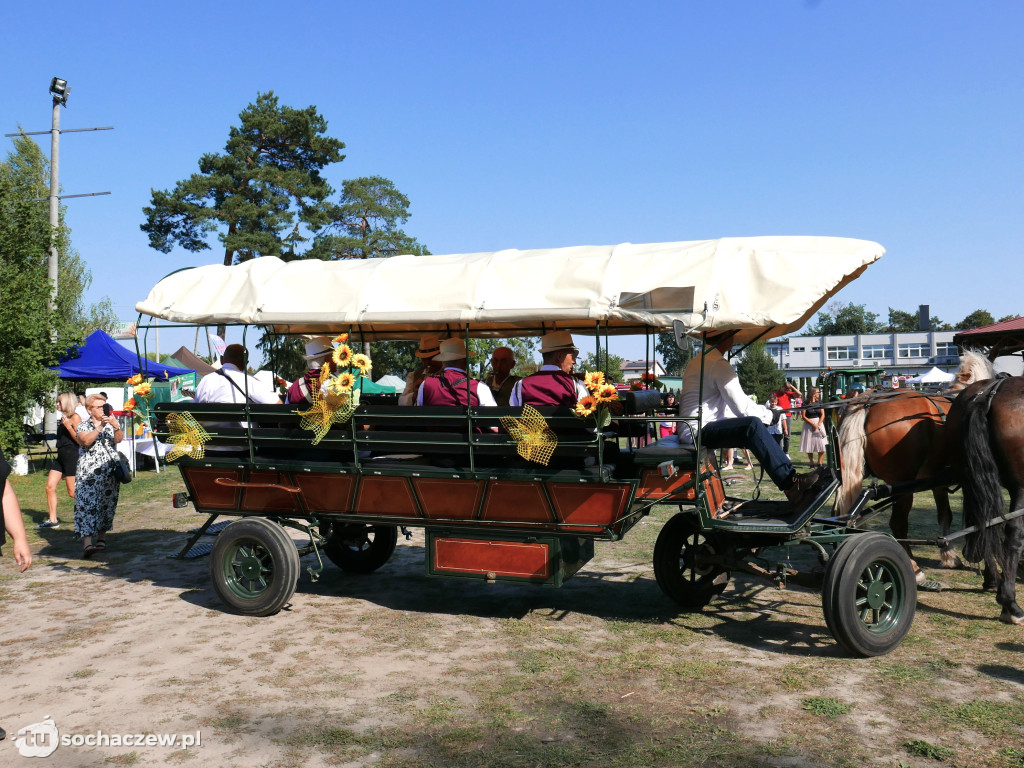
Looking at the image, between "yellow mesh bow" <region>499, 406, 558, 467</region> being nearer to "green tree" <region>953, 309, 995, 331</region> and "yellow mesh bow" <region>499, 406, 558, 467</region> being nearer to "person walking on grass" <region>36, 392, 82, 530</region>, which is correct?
"person walking on grass" <region>36, 392, 82, 530</region>

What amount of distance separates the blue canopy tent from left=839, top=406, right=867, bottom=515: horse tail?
16.4 metres

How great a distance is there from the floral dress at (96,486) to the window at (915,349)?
9640cm

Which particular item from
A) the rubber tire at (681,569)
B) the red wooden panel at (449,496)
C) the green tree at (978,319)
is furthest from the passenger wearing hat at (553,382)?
the green tree at (978,319)

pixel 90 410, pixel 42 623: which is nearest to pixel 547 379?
pixel 42 623

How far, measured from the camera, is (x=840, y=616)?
4.96 m

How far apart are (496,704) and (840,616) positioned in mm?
2162

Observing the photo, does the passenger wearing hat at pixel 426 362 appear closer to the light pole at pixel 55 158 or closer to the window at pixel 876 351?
the light pole at pixel 55 158

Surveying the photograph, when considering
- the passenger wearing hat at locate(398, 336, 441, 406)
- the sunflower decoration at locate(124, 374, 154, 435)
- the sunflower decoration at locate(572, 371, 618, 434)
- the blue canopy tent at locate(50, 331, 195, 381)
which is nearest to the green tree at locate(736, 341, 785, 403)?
the blue canopy tent at locate(50, 331, 195, 381)

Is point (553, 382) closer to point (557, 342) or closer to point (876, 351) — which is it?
point (557, 342)

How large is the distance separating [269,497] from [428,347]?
2.20m

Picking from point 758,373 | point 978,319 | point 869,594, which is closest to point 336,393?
point 869,594

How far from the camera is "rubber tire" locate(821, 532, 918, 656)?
4.98 meters

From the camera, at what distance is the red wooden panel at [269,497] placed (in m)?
6.54

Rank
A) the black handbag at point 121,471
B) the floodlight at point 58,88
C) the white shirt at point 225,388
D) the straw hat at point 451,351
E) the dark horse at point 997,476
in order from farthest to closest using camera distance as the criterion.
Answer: the floodlight at point 58,88
the black handbag at point 121,471
the white shirt at point 225,388
the straw hat at point 451,351
the dark horse at point 997,476
